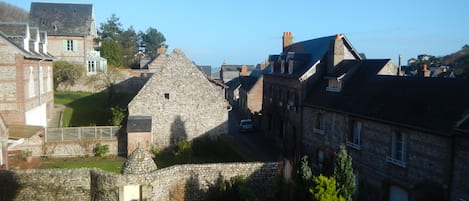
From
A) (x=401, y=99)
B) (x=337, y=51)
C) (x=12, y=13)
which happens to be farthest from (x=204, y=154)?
(x=12, y=13)

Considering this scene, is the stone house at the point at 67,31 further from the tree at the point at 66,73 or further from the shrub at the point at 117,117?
the shrub at the point at 117,117

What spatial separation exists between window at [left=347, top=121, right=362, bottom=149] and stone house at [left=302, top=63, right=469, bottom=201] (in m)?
0.05

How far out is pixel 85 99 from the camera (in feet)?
127

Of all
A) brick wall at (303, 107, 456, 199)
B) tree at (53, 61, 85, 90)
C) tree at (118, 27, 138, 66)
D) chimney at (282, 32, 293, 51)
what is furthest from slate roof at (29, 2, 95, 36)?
brick wall at (303, 107, 456, 199)

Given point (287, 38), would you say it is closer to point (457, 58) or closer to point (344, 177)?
point (344, 177)

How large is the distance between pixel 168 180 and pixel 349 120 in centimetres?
970

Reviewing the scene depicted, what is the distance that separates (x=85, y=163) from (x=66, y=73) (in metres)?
23.3

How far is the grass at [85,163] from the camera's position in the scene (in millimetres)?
22484

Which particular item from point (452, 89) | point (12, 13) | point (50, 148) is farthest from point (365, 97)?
point (12, 13)

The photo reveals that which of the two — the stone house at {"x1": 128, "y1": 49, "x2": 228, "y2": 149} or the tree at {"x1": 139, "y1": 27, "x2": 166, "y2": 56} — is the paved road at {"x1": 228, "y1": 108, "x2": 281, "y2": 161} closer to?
the stone house at {"x1": 128, "y1": 49, "x2": 228, "y2": 149}

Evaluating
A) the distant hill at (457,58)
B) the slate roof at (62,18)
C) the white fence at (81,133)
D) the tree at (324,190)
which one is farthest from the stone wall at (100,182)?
the distant hill at (457,58)

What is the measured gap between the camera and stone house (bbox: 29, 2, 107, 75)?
4853cm

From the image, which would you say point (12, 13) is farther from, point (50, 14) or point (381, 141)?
point (381, 141)

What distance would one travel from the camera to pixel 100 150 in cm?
2503
